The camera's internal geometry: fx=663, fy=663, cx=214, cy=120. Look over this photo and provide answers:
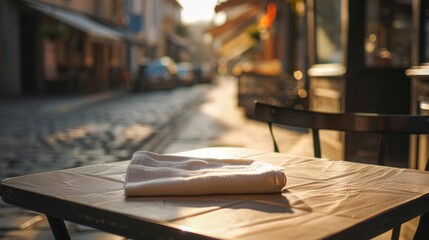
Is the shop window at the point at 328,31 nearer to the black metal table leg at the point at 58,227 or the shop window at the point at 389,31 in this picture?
the shop window at the point at 389,31

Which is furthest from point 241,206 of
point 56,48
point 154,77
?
point 154,77

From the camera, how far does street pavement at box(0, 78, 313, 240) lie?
4.72m

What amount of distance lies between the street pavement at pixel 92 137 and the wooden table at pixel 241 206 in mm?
2323

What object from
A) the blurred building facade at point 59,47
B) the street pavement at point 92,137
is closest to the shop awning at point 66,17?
the blurred building facade at point 59,47

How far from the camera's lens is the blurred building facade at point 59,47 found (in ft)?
68.8

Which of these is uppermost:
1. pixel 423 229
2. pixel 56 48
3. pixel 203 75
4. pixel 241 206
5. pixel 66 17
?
pixel 66 17

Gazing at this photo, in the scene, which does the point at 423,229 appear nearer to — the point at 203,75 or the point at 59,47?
the point at 59,47

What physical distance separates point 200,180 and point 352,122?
1.31 meters

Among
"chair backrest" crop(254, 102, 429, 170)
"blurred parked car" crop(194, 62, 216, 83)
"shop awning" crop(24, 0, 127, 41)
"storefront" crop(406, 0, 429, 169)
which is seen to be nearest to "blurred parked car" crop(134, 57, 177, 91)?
"shop awning" crop(24, 0, 127, 41)

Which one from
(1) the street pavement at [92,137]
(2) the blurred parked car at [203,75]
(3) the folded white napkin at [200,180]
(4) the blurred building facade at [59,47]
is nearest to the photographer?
(3) the folded white napkin at [200,180]

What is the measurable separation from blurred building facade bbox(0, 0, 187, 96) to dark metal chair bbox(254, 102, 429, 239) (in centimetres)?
1870

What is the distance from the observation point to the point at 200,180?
162 cm

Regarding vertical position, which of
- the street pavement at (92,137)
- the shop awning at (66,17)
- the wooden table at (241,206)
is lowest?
the street pavement at (92,137)

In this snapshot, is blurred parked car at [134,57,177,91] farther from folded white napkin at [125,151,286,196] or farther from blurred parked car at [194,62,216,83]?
folded white napkin at [125,151,286,196]
